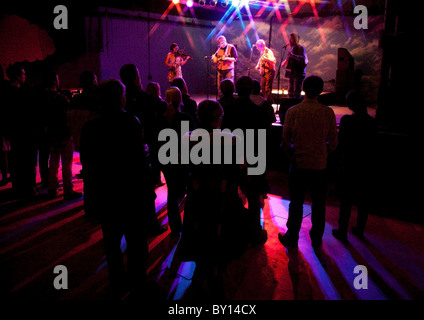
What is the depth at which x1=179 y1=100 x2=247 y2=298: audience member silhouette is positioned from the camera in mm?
2322

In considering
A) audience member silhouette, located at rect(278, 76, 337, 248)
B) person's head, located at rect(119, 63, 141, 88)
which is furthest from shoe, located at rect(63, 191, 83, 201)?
audience member silhouette, located at rect(278, 76, 337, 248)

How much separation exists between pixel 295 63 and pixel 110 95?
6.26 meters

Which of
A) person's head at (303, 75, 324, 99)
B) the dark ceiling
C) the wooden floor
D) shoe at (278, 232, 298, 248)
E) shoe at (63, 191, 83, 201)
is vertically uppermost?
the dark ceiling

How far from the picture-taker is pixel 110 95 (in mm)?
2283

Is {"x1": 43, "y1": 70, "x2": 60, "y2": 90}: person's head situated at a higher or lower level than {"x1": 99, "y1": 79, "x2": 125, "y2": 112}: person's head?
higher

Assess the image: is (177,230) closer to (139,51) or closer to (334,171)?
(334,171)

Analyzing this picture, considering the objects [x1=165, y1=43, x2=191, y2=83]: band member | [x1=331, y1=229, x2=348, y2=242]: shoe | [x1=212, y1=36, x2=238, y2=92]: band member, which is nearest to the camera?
[x1=331, y1=229, x2=348, y2=242]: shoe

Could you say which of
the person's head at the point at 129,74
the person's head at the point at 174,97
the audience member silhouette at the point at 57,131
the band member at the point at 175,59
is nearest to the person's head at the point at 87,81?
the person's head at the point at 129,74

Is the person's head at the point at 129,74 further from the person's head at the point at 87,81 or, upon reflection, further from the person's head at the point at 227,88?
the person's head at the point at 227,88

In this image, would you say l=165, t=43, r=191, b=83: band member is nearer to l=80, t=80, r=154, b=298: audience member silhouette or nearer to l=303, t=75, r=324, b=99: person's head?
l=303, t=75, r=324, b=99: person's head

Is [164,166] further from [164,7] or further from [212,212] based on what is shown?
[164,7]

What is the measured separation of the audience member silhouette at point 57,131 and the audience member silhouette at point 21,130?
0.83 feet

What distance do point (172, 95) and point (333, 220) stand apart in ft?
8.12
